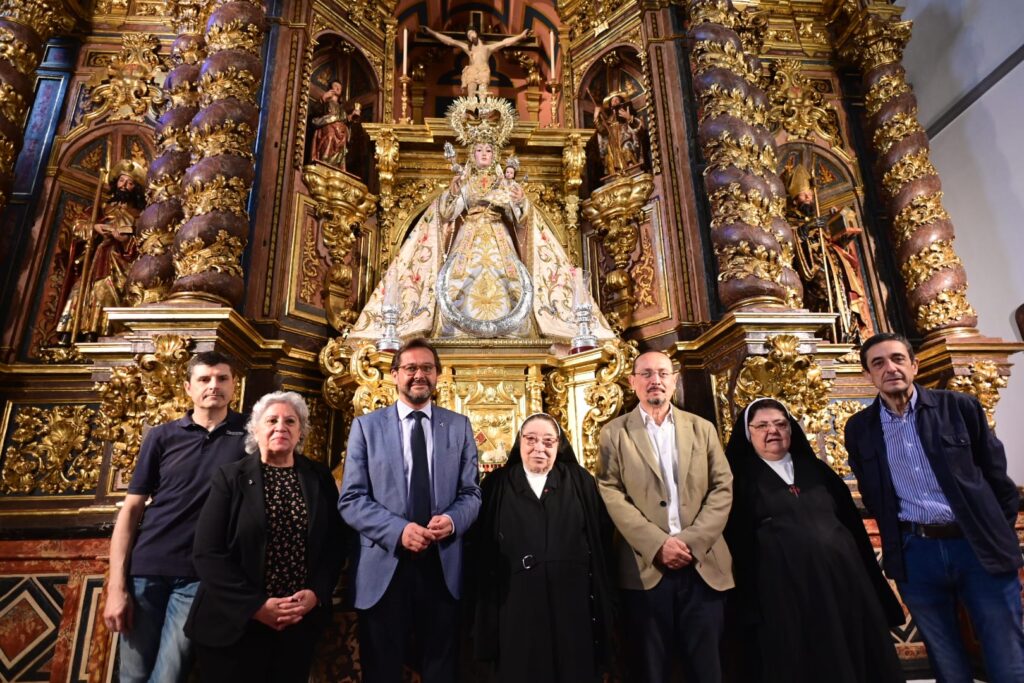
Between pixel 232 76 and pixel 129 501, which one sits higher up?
pixel 232 76

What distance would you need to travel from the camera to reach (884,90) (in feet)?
22.5

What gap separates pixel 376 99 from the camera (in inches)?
284

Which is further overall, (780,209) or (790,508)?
(780,209)

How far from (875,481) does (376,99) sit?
650cm

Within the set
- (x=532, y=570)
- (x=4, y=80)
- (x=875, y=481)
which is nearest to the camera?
(x=532, y=570)

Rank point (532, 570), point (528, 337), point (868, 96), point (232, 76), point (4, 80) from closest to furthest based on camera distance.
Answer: point (532, 570)
point (528, 337)
point (232, 76)
point (4, 80)
point (868, 96)

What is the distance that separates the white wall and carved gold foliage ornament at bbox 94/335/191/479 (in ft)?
24.2

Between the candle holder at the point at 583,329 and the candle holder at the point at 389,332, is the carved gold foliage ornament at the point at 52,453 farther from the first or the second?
the candle holder at the point at 583,329

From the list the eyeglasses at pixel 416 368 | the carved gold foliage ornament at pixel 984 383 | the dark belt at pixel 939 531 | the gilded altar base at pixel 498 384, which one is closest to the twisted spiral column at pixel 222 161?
the gilded altar base at pixel 498 384

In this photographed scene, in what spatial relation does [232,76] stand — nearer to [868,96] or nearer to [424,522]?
[424,522]

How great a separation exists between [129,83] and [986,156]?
916cm

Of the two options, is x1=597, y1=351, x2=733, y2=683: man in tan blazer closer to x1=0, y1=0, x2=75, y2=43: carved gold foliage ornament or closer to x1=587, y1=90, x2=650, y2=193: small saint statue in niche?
x1=587, y1=90, x2=650, y2=193: small saint statue in niche

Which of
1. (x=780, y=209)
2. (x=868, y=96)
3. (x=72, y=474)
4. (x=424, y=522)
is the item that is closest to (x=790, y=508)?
(x=424, y=522)

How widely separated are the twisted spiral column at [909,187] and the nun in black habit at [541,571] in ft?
15.6
